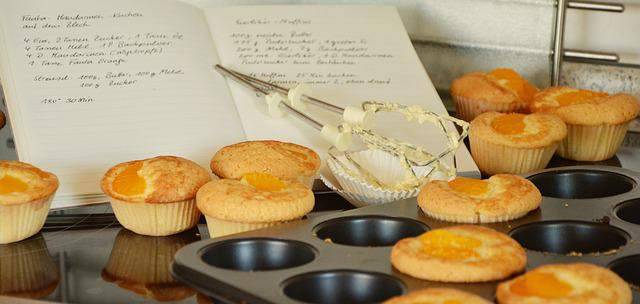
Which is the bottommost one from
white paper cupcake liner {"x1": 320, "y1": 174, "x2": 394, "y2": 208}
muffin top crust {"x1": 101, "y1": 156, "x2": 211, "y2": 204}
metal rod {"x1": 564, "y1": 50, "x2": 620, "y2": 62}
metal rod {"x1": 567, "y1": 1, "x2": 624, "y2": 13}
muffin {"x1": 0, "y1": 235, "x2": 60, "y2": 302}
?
muffin {"x1": 0, "y1": 235, "x2": 60, "y2": 302}

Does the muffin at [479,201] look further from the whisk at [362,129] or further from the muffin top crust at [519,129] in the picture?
the muffin top crust at [519,129]

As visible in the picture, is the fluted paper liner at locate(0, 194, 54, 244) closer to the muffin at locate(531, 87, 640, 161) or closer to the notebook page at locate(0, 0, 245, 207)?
the notebook page at locate(0, 0, 245, 207)

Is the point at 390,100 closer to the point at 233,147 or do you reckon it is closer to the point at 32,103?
the point at 233,147

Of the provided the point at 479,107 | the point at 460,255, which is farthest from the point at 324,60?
the point at 460,255

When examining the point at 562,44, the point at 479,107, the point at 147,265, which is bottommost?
the point at 147,265

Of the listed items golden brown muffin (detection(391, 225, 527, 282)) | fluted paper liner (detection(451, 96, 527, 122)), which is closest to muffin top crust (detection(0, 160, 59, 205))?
golden brown muffin (detection(391, 225, 527, 282))

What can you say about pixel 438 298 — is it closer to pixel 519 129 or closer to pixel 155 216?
pixel 155 216

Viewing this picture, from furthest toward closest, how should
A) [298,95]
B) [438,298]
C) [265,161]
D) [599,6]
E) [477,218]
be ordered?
[599,6]
[298,95]
[265,161]
[477,218]
[438,298]

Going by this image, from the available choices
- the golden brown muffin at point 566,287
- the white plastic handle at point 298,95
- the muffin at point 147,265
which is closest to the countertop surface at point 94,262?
the muffin at point 147,265
